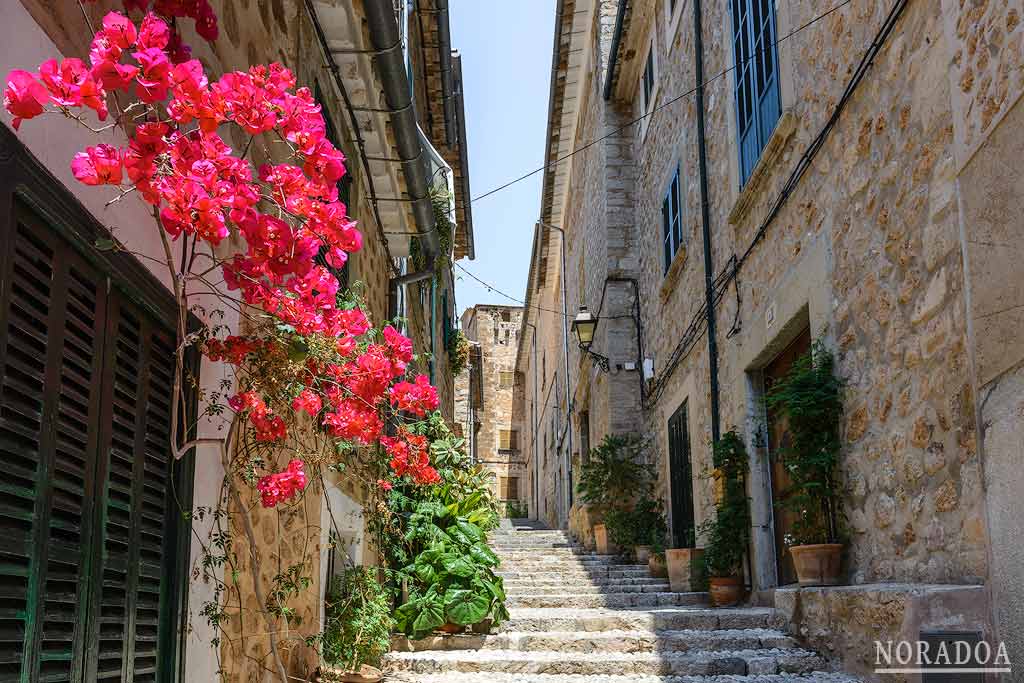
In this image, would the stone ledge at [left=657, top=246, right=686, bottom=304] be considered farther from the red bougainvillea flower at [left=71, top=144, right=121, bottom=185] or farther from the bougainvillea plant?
the red bougainvillea flower at [left=71, top=144, right=121, bottom=185]

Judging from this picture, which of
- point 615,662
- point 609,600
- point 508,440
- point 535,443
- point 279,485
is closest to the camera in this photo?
point 279,485

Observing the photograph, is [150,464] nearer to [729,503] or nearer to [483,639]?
[483,639]

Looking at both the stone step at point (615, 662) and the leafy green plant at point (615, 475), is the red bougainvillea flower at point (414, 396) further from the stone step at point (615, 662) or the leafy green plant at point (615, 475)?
the leafy green plant at point (615, 475)

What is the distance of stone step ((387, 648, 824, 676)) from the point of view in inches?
223

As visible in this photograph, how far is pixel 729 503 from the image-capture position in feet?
25.8

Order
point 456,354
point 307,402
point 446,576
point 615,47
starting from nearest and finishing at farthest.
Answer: point 307,402 < point 446,576 < point 615,47 < point 456,354

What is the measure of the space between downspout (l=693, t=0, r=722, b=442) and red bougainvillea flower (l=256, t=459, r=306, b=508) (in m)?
5.92

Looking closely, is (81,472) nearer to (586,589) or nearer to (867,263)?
(867,263)

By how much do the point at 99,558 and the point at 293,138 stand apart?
1.19m

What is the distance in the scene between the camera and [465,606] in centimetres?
701

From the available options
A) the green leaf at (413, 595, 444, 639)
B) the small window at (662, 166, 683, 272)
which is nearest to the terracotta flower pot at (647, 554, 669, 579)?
the small window at (662, 166, 683, 272)

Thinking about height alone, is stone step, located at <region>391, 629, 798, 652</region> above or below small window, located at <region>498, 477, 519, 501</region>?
below

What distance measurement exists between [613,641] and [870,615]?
2.23 metres

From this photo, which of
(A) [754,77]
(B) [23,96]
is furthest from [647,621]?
(B) [23,96]
